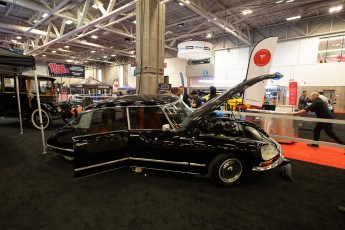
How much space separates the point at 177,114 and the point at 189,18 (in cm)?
1058

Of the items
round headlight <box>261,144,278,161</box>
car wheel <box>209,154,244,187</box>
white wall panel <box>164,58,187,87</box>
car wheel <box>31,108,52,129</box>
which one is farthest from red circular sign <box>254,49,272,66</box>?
white wall panel <box>164,58,187,87</box>

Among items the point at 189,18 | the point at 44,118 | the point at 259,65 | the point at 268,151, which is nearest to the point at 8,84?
the point at 44,118

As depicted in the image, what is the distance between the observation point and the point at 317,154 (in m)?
4.65

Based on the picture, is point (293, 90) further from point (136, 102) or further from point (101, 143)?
point (101, 143)

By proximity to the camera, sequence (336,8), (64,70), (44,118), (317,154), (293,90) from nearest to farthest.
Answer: (317,154)
(44,118)
(336,8)
(293,90)
(64,70)

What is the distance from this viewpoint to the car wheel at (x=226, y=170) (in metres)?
2.89

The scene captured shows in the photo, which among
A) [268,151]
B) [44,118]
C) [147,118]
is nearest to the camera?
[268,151]

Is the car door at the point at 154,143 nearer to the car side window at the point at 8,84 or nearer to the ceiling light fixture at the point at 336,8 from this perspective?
the car side window at the point at 8,84

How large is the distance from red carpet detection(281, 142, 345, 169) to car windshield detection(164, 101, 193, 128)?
2812 millimetres

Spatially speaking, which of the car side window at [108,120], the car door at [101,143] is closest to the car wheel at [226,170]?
the car door at [101,143]

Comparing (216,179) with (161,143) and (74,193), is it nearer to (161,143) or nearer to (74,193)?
(161,143)

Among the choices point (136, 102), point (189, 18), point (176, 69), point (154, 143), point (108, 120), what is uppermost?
point (189, 18)

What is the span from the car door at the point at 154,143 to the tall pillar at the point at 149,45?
2613mm

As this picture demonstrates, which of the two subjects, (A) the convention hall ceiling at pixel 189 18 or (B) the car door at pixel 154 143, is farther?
(A) the convention hall ceiling at pixel 189 18
